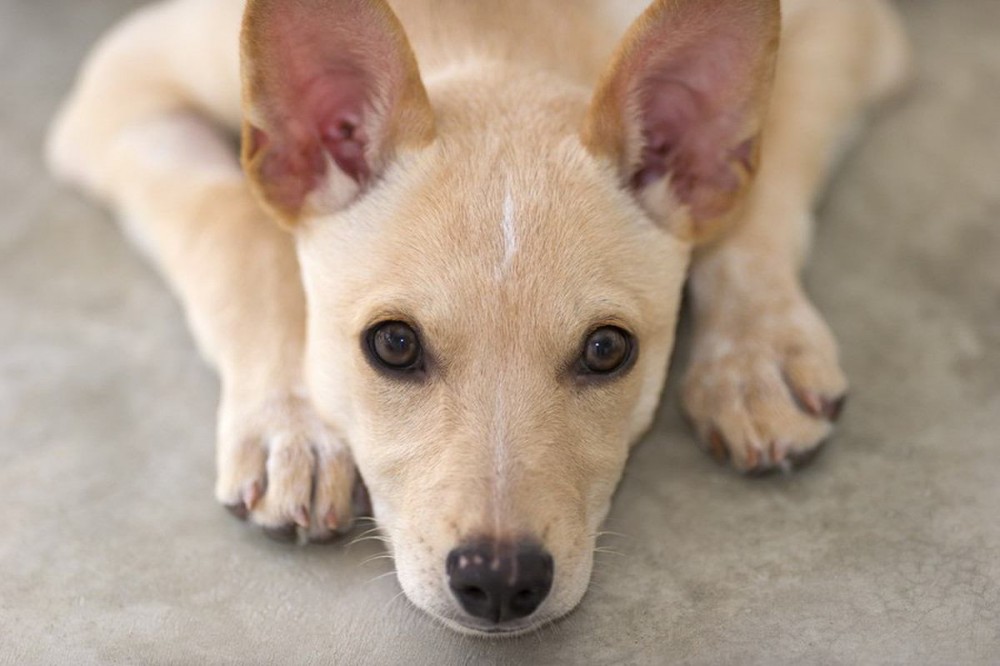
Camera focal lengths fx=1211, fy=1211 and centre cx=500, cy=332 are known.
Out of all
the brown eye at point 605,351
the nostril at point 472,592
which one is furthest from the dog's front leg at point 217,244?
the brown eye at point 605,351

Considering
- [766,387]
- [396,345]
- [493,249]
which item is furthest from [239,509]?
[766,387]

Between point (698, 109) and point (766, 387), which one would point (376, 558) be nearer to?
point (766, 387)

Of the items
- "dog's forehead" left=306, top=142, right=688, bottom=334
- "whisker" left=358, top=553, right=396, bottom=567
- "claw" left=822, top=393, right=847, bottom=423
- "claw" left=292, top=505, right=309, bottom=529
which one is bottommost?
"whisker" left=358, top=553, right=396, bottom=567

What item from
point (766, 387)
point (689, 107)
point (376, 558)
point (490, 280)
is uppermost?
point (689, 107)

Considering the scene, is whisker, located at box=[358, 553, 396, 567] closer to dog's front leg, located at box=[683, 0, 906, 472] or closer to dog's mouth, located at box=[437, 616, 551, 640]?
dog's mouth, located at box=[437, 616, 551, 640]

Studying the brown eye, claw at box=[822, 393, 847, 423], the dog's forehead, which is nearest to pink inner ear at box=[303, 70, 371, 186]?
the dog's forehead

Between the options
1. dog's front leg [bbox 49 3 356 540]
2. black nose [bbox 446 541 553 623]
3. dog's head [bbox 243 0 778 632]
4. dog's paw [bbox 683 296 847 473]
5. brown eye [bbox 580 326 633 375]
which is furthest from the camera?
dog's paw [bbox 683 296 847 473]

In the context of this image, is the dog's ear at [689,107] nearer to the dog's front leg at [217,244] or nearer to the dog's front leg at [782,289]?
the dog's front leg at [782,289]

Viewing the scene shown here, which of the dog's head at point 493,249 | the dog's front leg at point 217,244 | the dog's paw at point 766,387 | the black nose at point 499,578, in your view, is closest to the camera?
the black nose at point 499,578
